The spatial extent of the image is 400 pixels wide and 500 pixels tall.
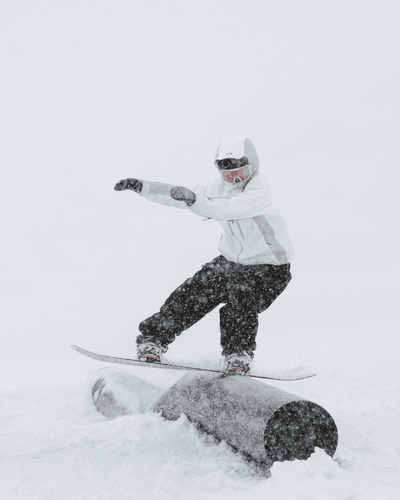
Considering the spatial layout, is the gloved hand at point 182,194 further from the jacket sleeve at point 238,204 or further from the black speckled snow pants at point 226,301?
the black speckled snow pants at point 226,301

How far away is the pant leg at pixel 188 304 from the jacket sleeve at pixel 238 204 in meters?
0.68

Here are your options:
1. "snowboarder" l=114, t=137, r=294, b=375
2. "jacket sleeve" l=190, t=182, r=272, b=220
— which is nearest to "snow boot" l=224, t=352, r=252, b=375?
"snowboarder" l=114, t=137, r=294, b=375

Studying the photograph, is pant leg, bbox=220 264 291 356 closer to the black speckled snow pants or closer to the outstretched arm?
the black speckled snow pants

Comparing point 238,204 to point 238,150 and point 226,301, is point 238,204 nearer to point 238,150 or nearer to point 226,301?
point 238,150

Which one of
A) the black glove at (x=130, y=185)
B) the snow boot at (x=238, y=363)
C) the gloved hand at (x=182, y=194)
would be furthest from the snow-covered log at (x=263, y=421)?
the black glove at (x=130, y=185)

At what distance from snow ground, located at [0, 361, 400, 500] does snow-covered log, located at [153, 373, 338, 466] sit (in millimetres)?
93

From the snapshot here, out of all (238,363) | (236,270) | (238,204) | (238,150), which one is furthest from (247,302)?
(238,150)

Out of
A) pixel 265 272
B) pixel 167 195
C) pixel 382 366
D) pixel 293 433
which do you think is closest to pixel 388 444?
pixel 293 433

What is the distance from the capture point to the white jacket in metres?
3.89

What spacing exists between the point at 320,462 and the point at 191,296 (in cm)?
192

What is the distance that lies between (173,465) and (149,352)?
45.5 inches

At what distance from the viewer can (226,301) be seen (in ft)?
14.5

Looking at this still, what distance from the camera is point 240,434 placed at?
10.3 feet

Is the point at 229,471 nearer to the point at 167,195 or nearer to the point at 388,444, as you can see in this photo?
the point at 388,444
